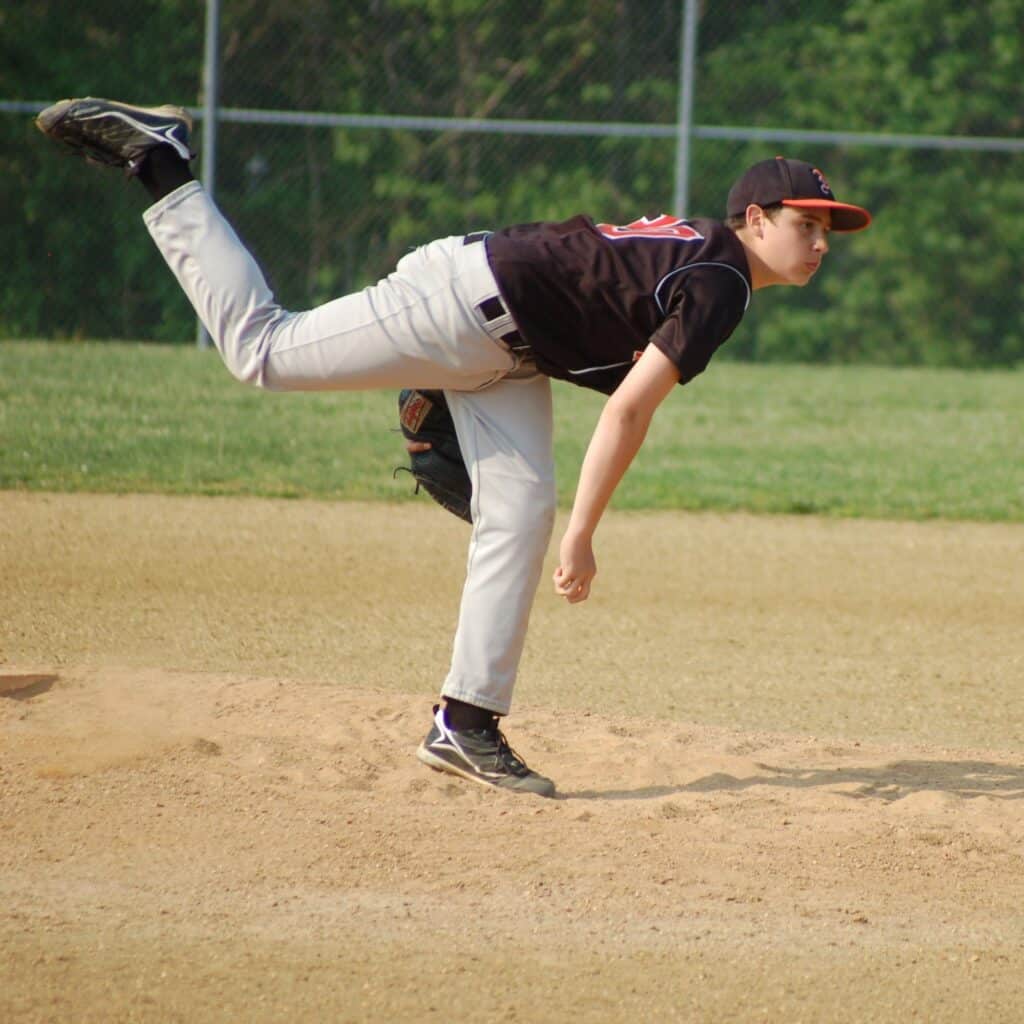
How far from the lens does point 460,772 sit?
3801 mm

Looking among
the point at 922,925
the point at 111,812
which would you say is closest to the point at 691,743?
the point at 922,925

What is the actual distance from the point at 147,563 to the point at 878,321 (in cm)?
1060

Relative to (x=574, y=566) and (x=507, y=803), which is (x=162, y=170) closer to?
(x=574, y=566)

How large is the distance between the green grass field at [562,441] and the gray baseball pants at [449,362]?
13.8 ft

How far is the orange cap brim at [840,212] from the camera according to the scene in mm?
3486

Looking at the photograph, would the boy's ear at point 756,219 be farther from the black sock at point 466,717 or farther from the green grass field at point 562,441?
the green grass field at point 562,441

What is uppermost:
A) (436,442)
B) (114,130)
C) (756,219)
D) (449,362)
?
(114,130)

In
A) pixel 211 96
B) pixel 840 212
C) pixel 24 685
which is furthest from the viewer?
pixel 211 96

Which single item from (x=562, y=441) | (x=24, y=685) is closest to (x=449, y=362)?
(x=24, y=685)

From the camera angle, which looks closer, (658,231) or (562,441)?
(658,231)

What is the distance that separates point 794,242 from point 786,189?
12cm

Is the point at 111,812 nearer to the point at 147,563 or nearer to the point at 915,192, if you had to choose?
the point at 147,563

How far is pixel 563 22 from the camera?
599 inches

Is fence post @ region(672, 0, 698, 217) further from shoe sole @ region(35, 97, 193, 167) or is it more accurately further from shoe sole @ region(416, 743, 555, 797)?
shoe sole @ region(416, 743, 555, 797)
